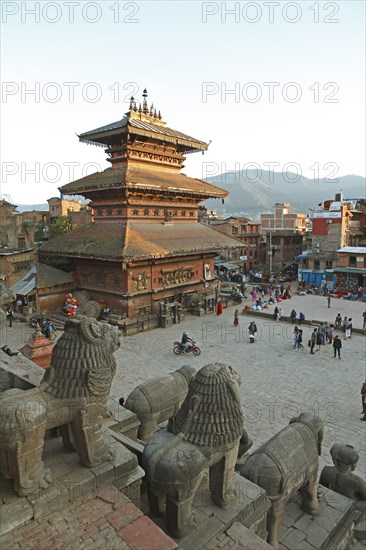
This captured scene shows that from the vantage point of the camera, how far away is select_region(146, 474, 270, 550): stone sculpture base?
450cm

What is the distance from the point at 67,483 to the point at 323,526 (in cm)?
413

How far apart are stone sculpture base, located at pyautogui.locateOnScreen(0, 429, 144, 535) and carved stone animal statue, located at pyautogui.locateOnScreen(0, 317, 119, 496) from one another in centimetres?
12

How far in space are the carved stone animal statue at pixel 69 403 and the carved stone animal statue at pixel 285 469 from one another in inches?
89.9

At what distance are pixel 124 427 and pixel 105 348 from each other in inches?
88.1

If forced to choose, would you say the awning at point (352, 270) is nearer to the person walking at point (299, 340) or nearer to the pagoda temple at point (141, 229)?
the pagoda temple at point (141, 229)

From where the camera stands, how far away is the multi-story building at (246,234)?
52969mm

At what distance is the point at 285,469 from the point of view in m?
5.45

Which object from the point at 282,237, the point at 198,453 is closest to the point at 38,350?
the point at 198,453

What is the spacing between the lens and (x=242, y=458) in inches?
269

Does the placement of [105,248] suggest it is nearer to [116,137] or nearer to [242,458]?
[116,137]

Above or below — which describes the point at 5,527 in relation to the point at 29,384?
below

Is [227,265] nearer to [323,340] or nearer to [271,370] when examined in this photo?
[323,340]

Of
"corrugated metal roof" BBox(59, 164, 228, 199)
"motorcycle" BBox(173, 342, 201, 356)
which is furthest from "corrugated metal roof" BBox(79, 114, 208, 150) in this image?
"motorcycle" BBox(173, 342, 201, 356)

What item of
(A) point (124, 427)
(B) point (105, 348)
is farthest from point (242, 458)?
(B) point (105, 348)
